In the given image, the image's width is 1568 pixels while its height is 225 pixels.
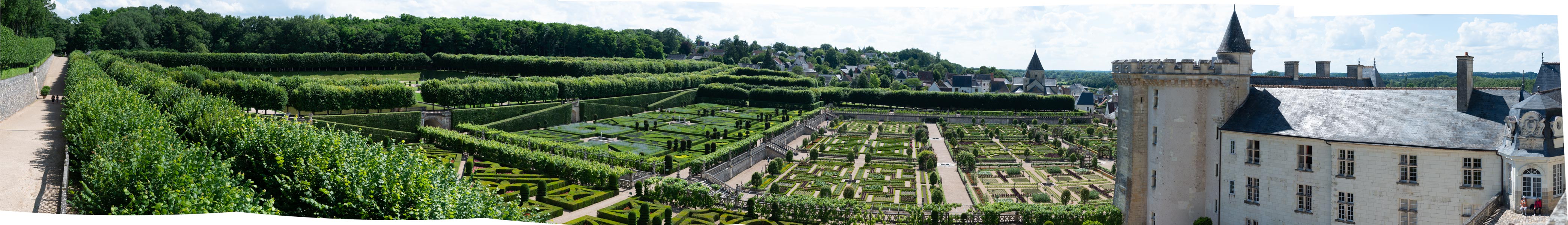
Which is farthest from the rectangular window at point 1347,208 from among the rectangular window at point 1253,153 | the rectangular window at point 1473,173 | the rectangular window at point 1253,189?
the rectangular window at point 1473,173

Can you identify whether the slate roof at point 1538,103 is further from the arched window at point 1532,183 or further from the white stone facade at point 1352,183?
the white stone facade at point 1352,183

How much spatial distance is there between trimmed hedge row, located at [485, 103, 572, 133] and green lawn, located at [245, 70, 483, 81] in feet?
84.9

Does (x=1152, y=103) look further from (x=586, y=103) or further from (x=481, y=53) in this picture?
(x=481, y=53)

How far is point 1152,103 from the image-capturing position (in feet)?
68.9

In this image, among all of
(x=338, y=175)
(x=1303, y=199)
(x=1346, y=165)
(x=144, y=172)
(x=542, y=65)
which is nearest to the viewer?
(x=144, y=172)

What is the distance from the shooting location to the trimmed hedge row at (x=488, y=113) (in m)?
52.6

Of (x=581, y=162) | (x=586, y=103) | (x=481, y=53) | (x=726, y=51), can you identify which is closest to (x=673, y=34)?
(x=726, y=51)

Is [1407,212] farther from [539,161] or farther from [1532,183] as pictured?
[539,161]

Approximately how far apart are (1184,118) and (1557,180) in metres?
7.91

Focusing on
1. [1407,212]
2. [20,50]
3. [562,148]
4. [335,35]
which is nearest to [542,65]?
[335,35]

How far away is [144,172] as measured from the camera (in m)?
A: 15.3

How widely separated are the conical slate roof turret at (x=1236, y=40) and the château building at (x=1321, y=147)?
24 millimetres

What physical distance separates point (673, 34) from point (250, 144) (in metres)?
162

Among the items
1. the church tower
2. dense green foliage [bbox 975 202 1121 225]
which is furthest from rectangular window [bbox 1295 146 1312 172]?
the church tower
